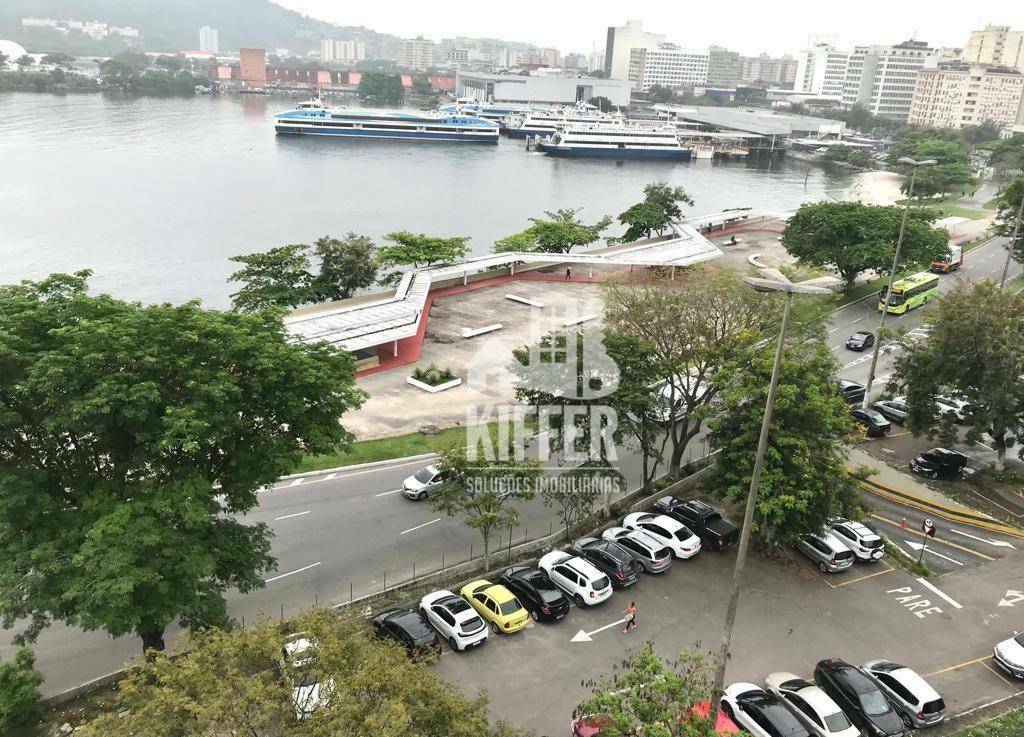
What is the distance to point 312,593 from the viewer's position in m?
18.8

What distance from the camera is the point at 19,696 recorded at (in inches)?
536

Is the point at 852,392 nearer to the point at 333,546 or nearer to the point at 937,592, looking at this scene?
the point at 937,592

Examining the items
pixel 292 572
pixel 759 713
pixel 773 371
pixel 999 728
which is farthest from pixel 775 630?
pixel 292 572

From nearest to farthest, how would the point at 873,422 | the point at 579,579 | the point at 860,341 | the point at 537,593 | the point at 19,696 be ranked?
1. the point at 19,696
2. the point at 537,593
3. the point at 579,579
4. the point at 873,422
5. the point at 860,341

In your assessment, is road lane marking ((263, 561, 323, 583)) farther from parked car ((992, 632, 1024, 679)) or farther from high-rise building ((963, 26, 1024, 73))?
high-rise building ((963, 26, 1024, 73))

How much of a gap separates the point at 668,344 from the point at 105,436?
51.6 ft

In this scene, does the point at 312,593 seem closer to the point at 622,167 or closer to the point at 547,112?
the point at 622,167

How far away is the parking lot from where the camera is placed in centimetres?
1611

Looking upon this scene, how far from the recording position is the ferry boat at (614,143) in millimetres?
124625

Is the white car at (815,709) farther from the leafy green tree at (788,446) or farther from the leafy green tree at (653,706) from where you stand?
the leafy green tree at (653,706)

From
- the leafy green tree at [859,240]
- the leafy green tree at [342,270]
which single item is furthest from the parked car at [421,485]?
the leafy green tree at [859,240]

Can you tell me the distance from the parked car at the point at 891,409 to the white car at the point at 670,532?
13.8 metres

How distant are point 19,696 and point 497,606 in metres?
9.32

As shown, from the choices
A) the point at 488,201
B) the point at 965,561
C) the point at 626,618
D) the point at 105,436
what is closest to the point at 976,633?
the point at 965,561
